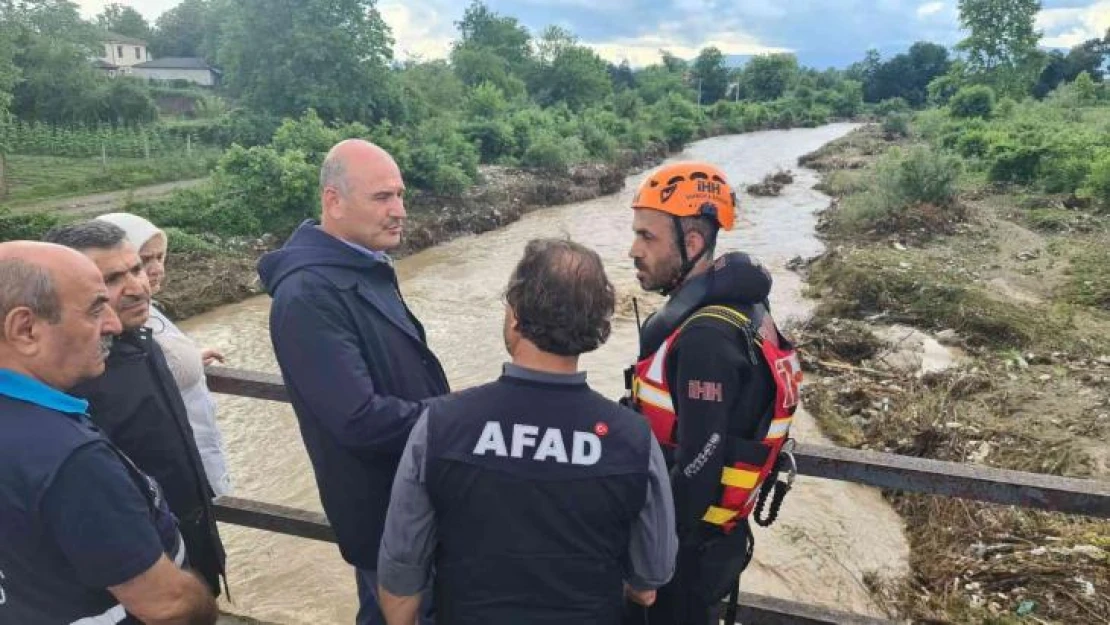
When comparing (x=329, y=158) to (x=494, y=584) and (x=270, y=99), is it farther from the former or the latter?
(x=270, y=99)

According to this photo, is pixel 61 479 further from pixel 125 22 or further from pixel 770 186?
pixel 125 22

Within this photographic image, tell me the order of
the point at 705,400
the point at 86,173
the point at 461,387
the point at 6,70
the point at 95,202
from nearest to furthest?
1. the point at 705,400
2. the point at 461,387
3. the point at 95,202
4. the point at 6,70
5. the point at 86,173

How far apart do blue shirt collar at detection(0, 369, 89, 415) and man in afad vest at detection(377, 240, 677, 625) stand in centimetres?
78

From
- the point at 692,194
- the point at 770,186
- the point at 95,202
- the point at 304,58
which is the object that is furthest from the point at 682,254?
the point at 304,58

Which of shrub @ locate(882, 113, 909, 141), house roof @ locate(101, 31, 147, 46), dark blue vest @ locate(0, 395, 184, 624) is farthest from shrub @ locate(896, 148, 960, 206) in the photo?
house roof @ locate(101, 31, 147, 46)

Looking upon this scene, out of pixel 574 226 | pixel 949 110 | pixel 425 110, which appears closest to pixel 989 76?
pixel 949 110

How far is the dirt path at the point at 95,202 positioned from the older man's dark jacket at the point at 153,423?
16.7 meters

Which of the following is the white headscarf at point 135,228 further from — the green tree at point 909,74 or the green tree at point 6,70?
the green tree at point 909,74

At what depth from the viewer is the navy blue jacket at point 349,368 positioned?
2258 millimetres

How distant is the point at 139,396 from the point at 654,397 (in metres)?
1.69

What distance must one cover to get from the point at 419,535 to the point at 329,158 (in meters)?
1.50

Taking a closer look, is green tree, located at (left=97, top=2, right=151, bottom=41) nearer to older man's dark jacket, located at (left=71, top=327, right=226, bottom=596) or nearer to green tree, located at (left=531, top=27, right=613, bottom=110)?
green tree, located at (left=531, top=27, right=613, bottom=110)

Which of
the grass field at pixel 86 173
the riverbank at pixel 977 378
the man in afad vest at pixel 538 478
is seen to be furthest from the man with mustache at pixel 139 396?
the grass field at pixel 86 173

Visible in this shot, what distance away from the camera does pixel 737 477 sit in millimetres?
2336
